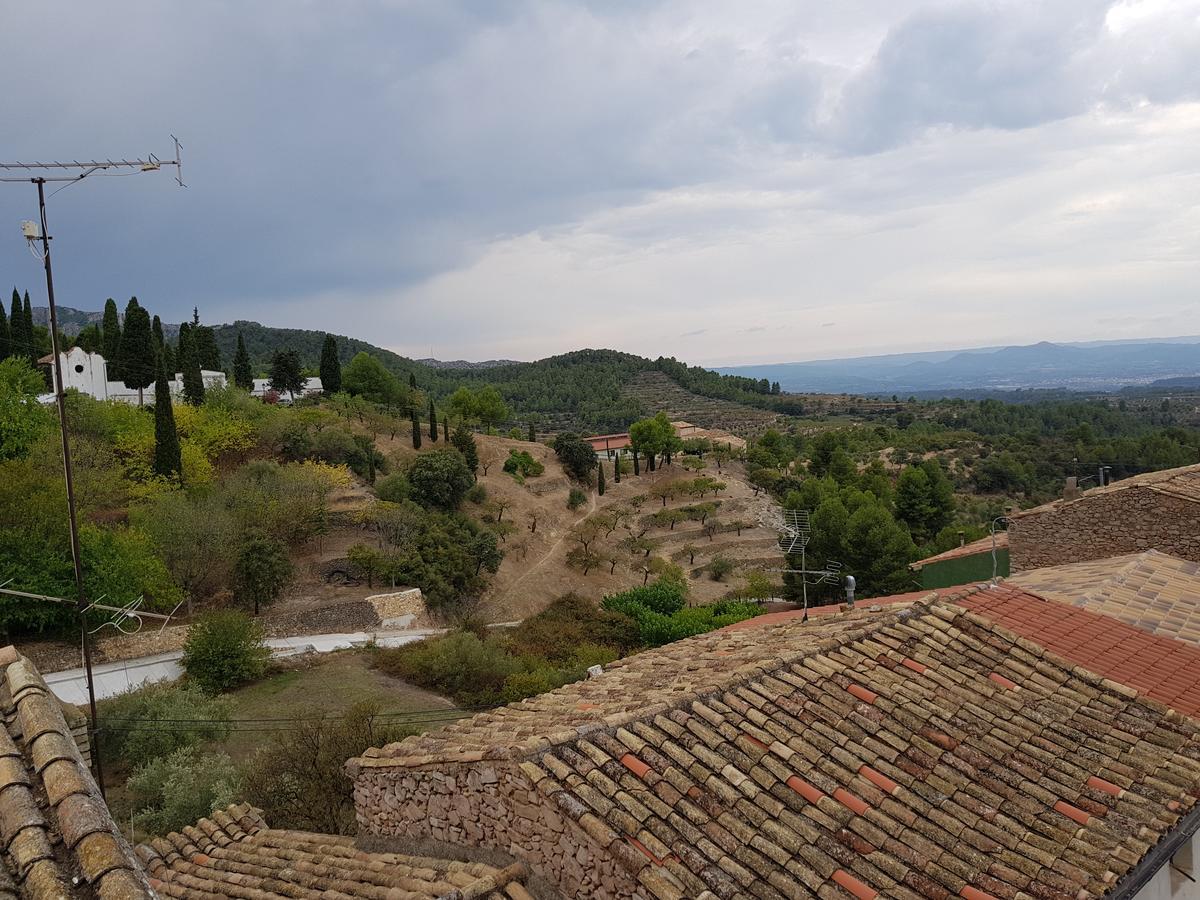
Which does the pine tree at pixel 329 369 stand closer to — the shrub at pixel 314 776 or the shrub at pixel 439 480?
the shrub at pixel 439 480

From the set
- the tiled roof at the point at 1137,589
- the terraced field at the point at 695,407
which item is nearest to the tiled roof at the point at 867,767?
the tiled roof at the point at 1137,589

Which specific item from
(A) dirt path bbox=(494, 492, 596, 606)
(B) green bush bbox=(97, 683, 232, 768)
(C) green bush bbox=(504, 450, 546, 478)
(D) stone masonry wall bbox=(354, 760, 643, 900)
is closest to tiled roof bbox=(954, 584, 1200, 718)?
(D) stone masonry wall bbox=(354, 760, 643, 900)

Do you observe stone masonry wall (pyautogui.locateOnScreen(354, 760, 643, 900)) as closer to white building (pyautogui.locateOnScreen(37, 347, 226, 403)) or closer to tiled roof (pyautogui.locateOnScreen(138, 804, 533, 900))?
tiled roof (pyautogui.locateOnScreen(138, 804, 533, 900))

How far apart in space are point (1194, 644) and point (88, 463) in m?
29.6

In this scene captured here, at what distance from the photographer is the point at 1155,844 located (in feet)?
13.2

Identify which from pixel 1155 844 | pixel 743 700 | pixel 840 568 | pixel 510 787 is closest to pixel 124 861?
pixel 510 787

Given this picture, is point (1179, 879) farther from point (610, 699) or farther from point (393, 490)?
point (393, 490)

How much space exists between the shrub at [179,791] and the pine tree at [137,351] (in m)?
26.1

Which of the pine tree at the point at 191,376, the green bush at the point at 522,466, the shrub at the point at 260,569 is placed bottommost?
the shrub at the point at 260,569

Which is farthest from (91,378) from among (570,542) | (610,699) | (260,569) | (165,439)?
(610,699)

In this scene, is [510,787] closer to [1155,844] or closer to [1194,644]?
[1155,844]

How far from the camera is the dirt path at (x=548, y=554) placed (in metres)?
31.9

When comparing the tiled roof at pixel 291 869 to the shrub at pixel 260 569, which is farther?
the shrub at pixel 260 569

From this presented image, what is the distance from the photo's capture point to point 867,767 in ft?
14.2
